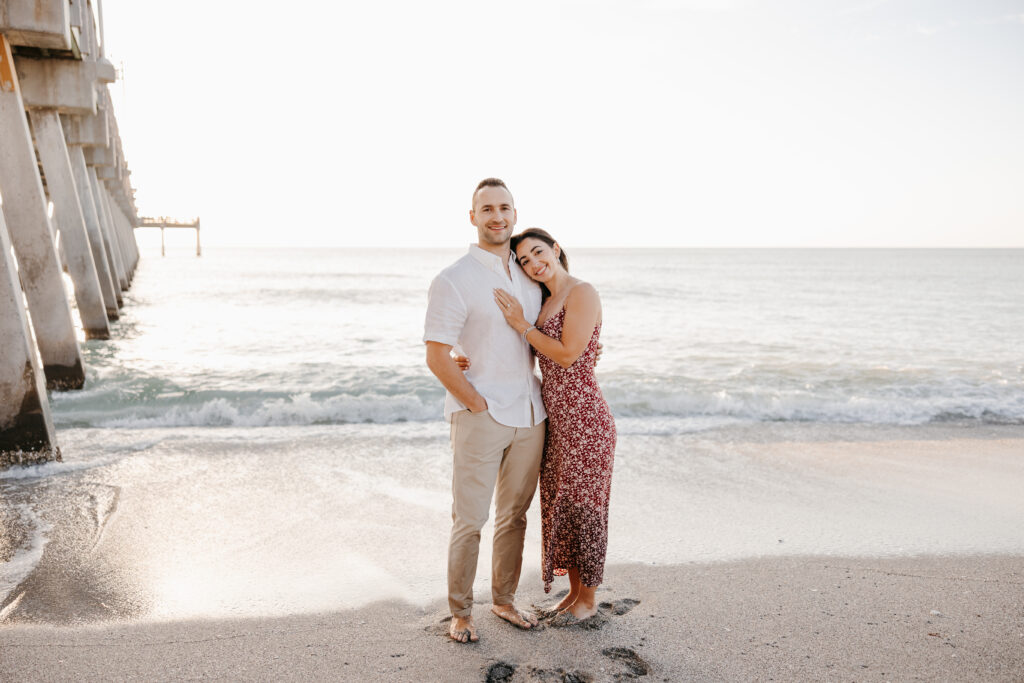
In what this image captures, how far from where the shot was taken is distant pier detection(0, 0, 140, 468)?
540 centimetres

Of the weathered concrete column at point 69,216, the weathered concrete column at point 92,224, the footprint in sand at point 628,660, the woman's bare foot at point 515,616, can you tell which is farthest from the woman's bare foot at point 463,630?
the weathered concrete column at point 92,224

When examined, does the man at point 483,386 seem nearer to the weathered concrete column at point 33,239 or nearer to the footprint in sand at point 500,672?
the footprint in sand at point 500,672

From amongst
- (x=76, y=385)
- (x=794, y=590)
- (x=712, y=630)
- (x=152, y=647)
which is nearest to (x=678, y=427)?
(x=794, y=590)

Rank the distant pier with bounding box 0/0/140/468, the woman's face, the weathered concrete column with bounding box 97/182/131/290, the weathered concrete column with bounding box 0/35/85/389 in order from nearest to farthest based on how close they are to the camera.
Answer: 1. the woman's face
2. the distant pier with bounding box 0/0/140/468
3. the weathered concrete column with bounding box 0/35/85/389
4. the weathered concrete column with bounding box 97/182/131/290

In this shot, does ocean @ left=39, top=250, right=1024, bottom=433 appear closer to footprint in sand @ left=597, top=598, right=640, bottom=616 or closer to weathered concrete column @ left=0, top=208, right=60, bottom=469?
weathered concrete column @ left=0, top=208, right=60, bottom=469

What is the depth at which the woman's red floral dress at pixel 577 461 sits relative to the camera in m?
3.18

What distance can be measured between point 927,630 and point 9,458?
611cm

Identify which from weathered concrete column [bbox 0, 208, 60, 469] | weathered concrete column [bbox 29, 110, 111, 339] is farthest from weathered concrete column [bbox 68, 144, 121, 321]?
weathered concrete column [bbox 0, 208, 60, 469]

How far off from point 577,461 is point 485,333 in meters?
0.71

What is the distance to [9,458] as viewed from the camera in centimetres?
544

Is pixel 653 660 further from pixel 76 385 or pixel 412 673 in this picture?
pixel 76 385

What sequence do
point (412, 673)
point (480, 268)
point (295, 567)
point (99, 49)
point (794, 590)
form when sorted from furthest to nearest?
point (99, 49), point (295, 567), point (794, 590), point (480, 268), point (412, 673)

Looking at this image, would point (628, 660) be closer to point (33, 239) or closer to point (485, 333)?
point (485, 333)

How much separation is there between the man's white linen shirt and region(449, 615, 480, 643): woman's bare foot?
0.88m
